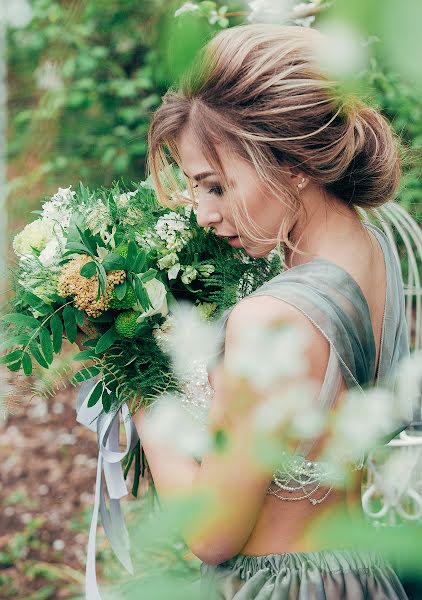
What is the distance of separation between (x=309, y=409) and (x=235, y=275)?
95 cm

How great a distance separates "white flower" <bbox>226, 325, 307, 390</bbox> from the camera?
1.20 feet

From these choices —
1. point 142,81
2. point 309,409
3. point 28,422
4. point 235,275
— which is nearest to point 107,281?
point 235,275

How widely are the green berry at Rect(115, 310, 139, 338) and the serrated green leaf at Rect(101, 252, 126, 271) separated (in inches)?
3.1

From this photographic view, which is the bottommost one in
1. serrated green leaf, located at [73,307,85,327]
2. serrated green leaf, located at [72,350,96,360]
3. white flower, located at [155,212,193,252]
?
serrated green leaf, located at [72,350,96,360]

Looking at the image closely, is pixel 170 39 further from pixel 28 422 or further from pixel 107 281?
pixel 28 422

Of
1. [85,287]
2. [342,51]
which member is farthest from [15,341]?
→ [342,51]

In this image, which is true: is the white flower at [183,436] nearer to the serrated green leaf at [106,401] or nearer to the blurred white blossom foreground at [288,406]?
the blurred white blossom foreground at [288,406]

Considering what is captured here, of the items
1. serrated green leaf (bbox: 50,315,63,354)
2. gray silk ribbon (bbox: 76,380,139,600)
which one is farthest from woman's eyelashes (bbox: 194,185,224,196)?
gray silk ribbon (bbox: 76,380,139,600)

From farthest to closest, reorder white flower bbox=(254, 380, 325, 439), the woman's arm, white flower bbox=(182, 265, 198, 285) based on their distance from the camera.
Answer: white flower bbox=(182, 265, 198, 285) → the woman's arm → white flower bbox=(254, 380, 325, 439)

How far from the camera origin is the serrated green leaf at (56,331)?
114 cm

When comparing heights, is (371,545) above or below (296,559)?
above

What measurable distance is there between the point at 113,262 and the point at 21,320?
16cm

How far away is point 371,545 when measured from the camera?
30 cm

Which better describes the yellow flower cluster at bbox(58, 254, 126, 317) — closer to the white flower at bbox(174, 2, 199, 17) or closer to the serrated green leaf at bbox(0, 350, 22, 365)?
the serrated green leaf at bbox(0, 350, 22, 365)
